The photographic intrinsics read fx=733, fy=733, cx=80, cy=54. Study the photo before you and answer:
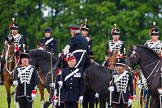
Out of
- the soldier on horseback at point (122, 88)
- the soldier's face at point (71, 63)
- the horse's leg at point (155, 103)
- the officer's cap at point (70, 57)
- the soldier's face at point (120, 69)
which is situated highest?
the officer's cap at point (70, 57)

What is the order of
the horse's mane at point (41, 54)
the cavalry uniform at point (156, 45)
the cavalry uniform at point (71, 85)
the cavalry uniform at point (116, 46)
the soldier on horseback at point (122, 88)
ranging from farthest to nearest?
the cavalry uniform at point (116, 46) → the horse's mane at point (41, 54) → the cavalry uniform at point (156, 45) → the soldier on horseback at point (122, 88) → the cavalry uniform at point (71, 85)

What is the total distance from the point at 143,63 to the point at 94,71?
1254 mm

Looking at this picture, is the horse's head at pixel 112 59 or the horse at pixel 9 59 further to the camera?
the horse at pixel 9 59

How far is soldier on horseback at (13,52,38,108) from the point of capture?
1659 cm

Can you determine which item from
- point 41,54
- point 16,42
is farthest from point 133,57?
point 16,42

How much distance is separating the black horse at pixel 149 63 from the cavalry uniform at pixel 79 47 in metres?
1.24

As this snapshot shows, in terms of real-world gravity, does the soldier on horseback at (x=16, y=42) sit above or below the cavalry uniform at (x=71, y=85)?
above

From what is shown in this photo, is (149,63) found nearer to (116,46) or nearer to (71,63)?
(71,63)

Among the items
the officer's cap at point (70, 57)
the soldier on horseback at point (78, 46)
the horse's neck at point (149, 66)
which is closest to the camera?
the officer's cap at point (70, 57)

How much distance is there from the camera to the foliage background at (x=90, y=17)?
42.0 meters

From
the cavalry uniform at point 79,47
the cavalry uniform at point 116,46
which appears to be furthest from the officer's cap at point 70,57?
the cavalry uniform at point 116,46

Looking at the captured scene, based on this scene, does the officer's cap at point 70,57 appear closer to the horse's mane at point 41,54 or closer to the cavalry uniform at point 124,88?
the cavalry uniform at point 124,88

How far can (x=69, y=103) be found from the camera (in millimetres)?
15875

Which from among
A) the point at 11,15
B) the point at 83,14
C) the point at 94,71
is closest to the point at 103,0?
the point at 83,14
